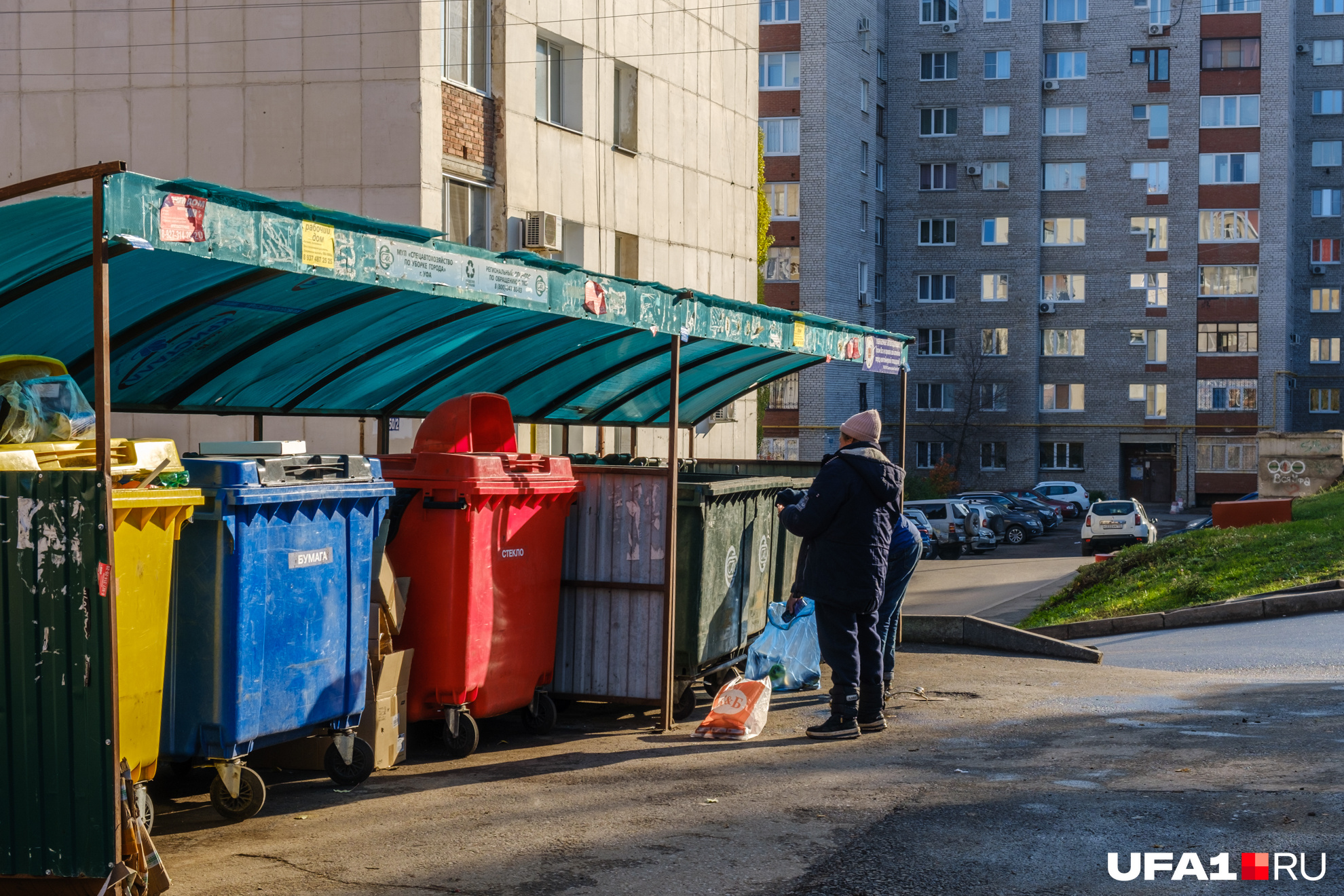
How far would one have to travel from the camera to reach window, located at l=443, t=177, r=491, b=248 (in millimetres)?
19469

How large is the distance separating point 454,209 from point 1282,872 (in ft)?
53.6

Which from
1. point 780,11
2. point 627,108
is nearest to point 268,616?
point 627,108

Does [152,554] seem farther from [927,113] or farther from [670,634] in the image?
[927,113]

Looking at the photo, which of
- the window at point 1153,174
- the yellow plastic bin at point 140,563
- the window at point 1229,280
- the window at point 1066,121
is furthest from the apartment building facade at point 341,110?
the window at point 1229,280

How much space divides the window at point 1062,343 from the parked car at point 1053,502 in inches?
270

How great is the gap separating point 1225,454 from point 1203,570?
41426 millimetres

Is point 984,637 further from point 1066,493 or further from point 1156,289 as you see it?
point 1156,289

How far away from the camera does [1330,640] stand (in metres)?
12.1

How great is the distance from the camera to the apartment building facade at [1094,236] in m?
55.9

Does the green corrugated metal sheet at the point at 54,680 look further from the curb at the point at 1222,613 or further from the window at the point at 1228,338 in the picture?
the window at the point at 1228,338

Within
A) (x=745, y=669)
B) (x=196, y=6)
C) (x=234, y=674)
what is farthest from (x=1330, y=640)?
(x=196, y=6)

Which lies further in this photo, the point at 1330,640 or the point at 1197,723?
the point at 1330,640

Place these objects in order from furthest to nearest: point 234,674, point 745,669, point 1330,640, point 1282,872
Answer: point 1330,640 < point 745,669 < point 234,674 < point 1282,872

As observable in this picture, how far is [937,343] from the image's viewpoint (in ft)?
191
